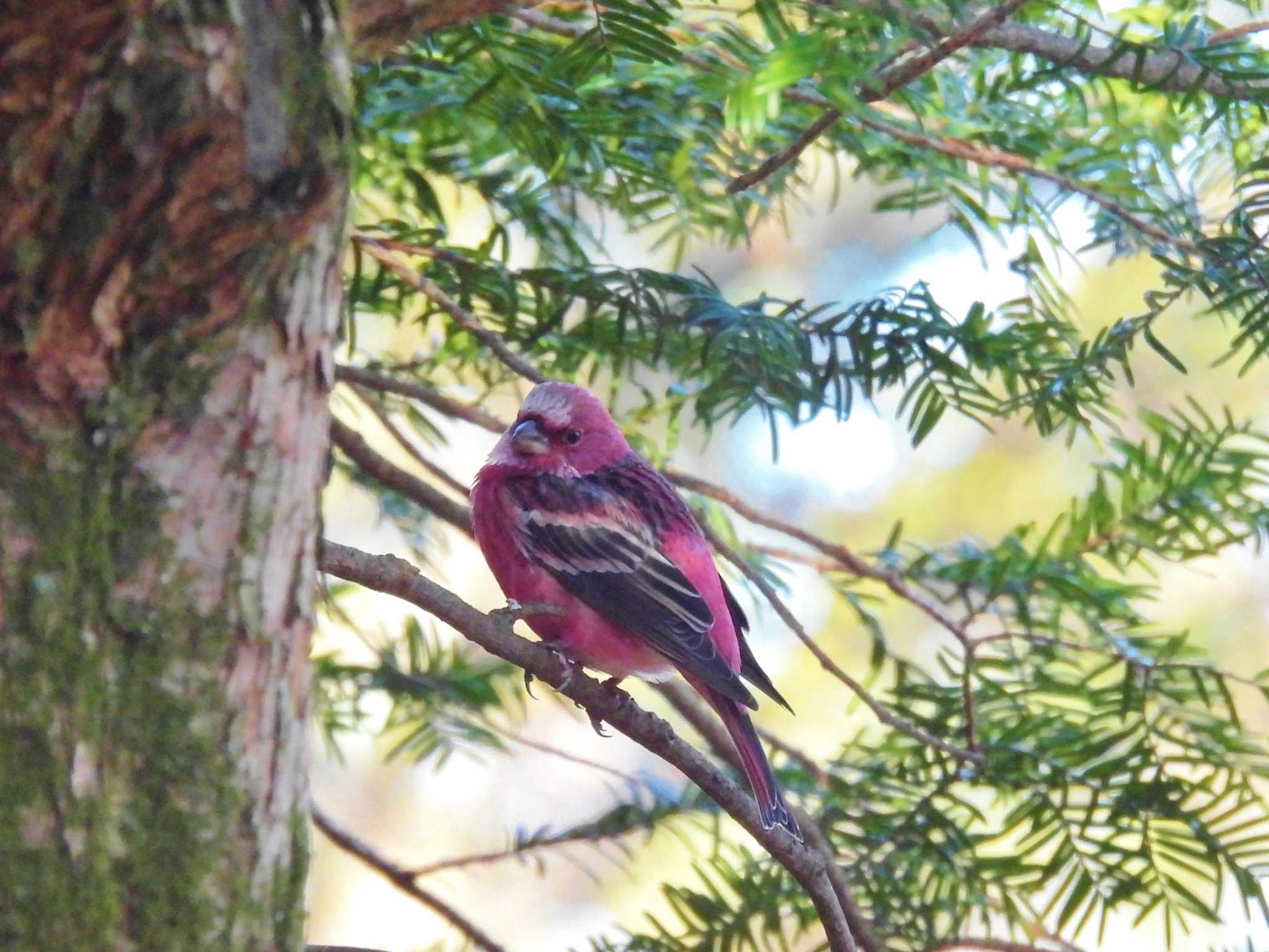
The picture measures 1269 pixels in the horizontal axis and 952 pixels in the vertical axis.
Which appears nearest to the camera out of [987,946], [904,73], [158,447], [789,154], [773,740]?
[158,447]

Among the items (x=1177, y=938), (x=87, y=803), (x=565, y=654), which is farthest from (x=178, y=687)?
(x=1177, y=938)

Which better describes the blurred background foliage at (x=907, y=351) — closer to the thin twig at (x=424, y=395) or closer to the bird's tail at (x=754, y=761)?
the thin twig at (x=424, y=395)

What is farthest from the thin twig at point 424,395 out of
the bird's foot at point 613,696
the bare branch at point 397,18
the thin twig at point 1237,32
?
the thin twig at point 1237,32

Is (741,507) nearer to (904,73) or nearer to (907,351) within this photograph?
(907,351)

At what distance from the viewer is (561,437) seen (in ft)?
9.26

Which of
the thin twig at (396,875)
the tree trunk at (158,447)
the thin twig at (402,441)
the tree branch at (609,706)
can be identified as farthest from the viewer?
the thin twig at (402,441)

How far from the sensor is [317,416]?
995mm

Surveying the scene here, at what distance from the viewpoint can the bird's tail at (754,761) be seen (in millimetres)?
2064

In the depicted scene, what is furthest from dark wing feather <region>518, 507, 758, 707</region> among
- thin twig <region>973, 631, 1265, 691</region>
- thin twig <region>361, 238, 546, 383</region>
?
thin twig <region>361, 238, 546, 383</region>

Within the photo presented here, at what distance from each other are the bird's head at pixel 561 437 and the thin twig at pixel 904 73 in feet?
3.00

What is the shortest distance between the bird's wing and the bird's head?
5 centimetres

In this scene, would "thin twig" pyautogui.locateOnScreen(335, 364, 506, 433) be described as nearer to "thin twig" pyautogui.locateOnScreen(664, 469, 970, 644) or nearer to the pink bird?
the pink bird

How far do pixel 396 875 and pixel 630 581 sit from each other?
657 millimetres

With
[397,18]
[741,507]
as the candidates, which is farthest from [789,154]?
[397,18]
